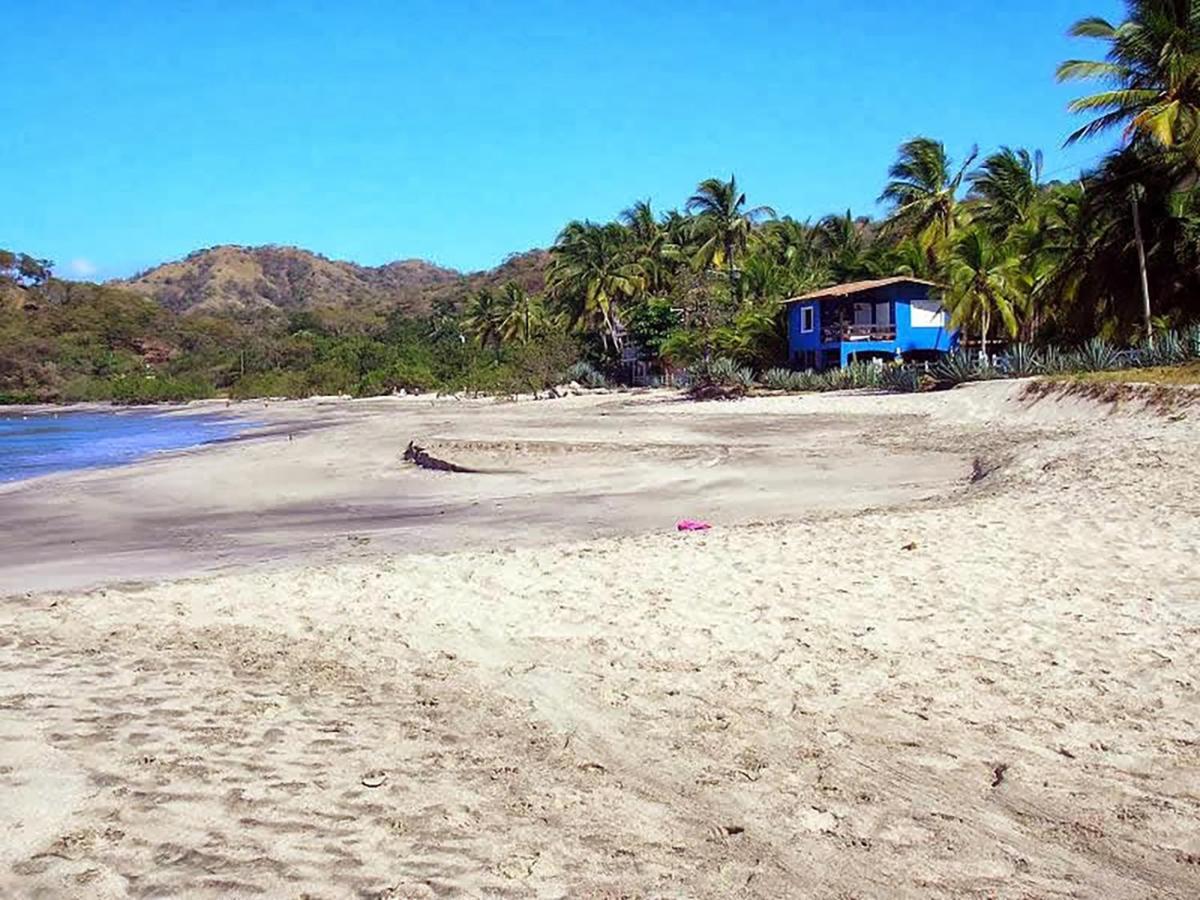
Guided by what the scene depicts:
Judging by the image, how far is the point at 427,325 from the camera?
368 ft

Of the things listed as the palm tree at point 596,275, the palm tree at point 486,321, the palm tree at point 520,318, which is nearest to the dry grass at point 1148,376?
the palm tree at point 596,275

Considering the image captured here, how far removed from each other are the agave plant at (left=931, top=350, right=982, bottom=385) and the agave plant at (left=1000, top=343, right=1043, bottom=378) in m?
0.86

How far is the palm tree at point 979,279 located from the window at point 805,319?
8521 millimetres

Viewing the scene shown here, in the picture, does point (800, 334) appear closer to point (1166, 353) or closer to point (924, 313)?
point (924, 313)

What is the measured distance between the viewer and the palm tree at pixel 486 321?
81.5 metres

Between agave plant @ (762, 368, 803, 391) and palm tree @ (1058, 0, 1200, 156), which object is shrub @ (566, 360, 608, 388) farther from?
palm tree @ (1058, 0, 1200, 156)

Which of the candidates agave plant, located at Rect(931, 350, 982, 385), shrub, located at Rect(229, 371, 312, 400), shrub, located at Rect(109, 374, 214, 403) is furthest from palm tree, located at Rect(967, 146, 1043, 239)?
shrub, located at Rect(109, 374, 214, 403)

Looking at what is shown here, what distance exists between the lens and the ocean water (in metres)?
28.5

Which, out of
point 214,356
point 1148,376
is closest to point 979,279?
point 1148,376

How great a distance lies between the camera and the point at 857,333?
44.5 metres

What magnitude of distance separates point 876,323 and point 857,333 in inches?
74.2

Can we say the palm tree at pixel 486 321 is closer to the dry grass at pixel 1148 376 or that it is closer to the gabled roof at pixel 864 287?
the gabled roof at pixel 864 287

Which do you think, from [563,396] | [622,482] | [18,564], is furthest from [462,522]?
[563,396]

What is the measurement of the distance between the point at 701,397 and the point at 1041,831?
37175 millimetres
